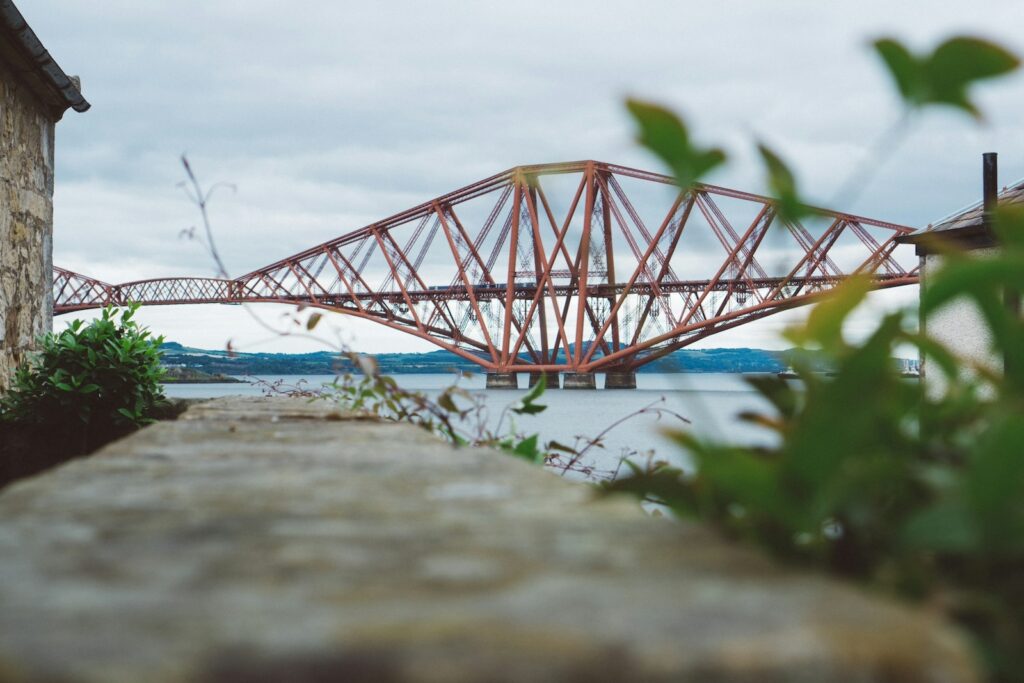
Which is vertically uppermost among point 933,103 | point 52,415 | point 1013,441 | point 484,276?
point 484,276

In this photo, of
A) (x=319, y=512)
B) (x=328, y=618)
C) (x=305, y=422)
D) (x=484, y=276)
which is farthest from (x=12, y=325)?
(x=484, y=276)

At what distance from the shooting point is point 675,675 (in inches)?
15.8

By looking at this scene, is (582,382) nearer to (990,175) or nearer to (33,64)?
(990,175)

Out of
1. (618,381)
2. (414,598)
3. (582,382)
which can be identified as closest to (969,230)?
(414,598)

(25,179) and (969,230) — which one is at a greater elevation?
(969,230)

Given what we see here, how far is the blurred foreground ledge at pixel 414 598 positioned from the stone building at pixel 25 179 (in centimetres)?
404

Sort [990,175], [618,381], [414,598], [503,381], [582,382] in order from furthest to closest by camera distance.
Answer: [503,381], [618,381], [582,382], [990,175], [414,598]

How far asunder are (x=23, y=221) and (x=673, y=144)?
4.78 m

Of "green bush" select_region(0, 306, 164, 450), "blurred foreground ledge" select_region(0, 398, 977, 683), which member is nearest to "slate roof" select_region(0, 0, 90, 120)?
"green bush" select_region(0, 306, 164, 450)

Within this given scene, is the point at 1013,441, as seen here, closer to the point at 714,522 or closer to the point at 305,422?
the point at 714,522

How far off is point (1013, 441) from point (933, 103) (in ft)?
0.81

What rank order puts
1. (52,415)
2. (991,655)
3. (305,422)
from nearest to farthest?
(991,655) < (305,422) < (52,415)

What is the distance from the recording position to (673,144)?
1.85ft

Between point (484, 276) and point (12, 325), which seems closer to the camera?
point (12, 325)
